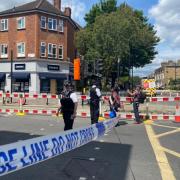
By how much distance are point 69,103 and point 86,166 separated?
6.92 ft

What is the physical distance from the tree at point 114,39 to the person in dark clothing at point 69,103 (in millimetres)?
28881

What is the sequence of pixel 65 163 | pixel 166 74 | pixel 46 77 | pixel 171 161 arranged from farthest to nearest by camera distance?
pixel 166 74
pixel 46 77
pixel 171 161
pixel 65 163

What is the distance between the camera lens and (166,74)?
15338 cm

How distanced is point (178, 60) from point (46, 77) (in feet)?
392

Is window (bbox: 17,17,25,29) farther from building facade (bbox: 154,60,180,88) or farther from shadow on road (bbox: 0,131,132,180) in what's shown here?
building facade (bbox: 154,60,180,88)

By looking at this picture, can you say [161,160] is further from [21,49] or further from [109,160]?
[21,49]

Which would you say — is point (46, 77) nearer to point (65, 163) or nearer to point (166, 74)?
point (65, 163)

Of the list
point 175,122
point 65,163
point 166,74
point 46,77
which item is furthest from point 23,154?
point 166,74

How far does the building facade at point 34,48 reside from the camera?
46875mm

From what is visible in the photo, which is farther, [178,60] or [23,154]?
[178,60]

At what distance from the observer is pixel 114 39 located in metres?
38.3

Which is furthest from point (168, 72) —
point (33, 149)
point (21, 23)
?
point (33, 149)

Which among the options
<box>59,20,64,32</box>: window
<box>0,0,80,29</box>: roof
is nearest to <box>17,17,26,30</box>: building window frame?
<box>0,0,80,29</box>: roof

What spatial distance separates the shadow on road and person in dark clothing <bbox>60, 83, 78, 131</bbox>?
0.81 meters
